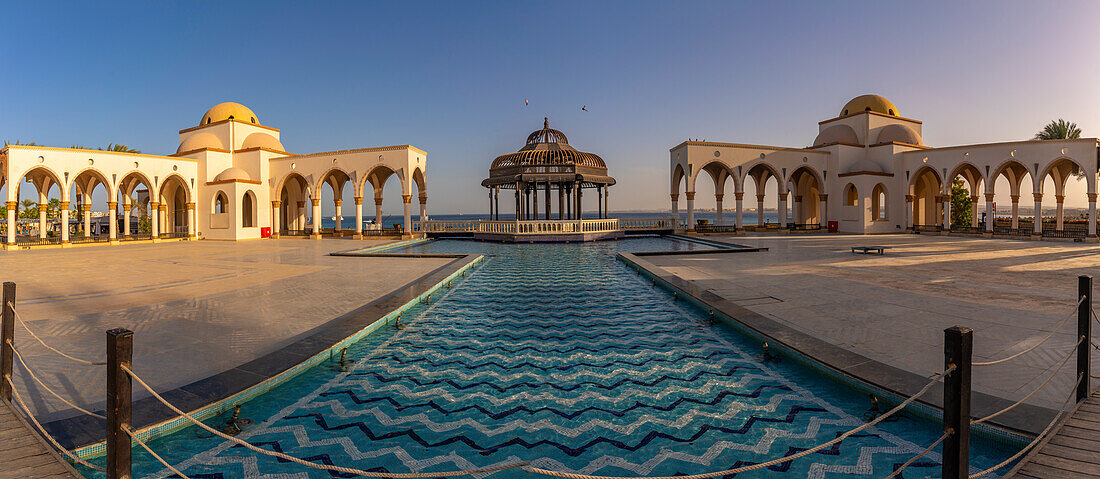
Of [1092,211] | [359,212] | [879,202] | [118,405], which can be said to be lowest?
[118,405]

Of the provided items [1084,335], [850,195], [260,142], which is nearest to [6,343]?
[1084,335]

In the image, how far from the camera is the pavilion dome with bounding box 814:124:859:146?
33.8 meters

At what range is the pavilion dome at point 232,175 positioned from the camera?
93.9 ft

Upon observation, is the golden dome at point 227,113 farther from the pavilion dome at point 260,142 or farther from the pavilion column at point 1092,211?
the pavilion column at point 1092,211

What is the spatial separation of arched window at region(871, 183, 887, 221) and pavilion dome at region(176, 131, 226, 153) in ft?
142

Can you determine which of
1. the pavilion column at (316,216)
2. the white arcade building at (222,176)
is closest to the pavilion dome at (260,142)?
the white arcade building at (222,176)

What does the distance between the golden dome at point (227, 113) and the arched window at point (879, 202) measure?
43.1 meters

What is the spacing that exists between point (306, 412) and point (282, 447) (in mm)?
614

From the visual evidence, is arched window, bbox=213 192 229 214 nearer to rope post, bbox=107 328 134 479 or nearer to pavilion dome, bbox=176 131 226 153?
pavilion dome, bbox=176 131 226 153

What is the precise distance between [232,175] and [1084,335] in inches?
1354

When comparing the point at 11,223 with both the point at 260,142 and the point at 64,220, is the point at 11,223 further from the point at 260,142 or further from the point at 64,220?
the point at 260,142

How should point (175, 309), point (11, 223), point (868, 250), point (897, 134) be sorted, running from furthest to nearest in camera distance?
point (897, 134)
point (11, 223)
point (868, 250)
point (175, 309)

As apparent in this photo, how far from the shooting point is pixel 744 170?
3145cm

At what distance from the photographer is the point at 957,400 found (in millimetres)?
2348
